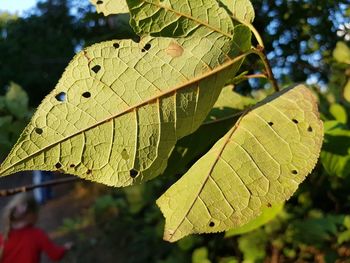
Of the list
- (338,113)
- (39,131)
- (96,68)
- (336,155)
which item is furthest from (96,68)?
(338,113)

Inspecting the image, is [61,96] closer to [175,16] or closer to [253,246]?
[175,16]

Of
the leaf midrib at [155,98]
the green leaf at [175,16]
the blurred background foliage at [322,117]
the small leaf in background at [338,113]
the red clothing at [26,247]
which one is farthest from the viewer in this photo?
the red clothing at [26,247]

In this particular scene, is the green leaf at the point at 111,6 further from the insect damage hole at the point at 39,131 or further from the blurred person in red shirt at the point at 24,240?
the blurred person in red shirt at the point at 24,240

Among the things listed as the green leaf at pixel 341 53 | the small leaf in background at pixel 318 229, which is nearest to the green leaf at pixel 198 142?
the green leaf at pixel 341 53

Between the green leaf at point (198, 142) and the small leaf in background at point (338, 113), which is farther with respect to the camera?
the small leaf in background at point (338, 113)

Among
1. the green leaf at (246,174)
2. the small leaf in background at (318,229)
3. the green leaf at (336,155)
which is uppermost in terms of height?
the green leaf at (246,174)

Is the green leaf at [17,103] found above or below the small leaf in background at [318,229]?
above

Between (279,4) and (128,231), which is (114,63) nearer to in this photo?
(279,4)

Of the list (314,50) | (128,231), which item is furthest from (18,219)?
(314,50)
